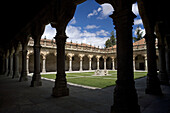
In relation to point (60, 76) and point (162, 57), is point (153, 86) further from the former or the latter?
point (60, 76)

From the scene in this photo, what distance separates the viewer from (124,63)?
8.57ft

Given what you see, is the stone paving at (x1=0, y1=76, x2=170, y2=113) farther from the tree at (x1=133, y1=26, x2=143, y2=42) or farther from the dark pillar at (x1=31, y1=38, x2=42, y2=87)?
the tree at (x1=133, y1=26, x2=143, y2=42)

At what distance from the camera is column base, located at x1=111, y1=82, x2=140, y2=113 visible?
241cm

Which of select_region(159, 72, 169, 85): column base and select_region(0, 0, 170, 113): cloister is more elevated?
select_region(0, 0, 170, 113): cloister

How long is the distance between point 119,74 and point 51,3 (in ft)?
14.6

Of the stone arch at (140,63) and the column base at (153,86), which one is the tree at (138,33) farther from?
the column base at (153,86)

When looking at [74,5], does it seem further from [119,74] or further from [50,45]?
[50,45]

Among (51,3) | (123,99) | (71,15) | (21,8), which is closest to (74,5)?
(71,15)

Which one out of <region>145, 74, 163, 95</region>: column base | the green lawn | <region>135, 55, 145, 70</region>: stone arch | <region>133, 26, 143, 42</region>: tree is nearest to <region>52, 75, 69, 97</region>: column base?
the green lawn

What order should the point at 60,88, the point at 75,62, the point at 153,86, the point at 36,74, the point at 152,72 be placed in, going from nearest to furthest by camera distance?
the point at 60,88
the point at 153,86
the point at 152,72
the point at 36,74
the point at 75,62

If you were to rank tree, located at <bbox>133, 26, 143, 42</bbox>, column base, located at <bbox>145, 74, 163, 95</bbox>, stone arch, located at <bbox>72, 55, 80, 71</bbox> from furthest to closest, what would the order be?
tree, located at <bbox>133, 26, 143, 42</bbox>, stone arch, located at <bbox>72, 55, 80, 71</bbox>, column base, located at <bbox>145, 74, 163, 95</bbox>

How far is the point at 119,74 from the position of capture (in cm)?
269

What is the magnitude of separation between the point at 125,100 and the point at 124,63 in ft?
2.76

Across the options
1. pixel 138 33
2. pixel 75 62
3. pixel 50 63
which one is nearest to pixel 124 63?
pixel 50 63
